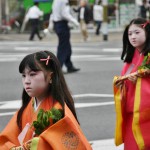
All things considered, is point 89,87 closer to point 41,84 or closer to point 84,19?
point 41,84

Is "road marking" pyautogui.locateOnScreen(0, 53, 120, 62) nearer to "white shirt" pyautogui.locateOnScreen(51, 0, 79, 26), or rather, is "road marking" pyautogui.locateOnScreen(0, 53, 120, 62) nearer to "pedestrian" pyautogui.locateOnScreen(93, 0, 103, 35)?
"white shirt" pyautogui.locateOnScreen(51, 0, 79, 26)

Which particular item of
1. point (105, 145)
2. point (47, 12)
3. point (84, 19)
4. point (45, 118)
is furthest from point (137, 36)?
point (47, 12)

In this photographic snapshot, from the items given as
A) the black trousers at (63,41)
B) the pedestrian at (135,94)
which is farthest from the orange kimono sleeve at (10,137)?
the black trousers at (63,41)

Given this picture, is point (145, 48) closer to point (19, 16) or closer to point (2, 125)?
point (2, 125)

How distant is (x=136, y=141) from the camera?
6.41 metres

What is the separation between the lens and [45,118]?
Result: 4777mm

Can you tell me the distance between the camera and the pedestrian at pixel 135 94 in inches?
249

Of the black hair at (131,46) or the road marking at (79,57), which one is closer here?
the black hair at (131,46)

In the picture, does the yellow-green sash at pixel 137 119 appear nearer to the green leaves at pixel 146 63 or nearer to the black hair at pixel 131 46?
the green leaves at pixel 146 63

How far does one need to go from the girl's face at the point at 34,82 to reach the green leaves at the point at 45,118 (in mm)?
149

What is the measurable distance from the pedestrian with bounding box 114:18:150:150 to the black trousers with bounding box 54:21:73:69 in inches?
307

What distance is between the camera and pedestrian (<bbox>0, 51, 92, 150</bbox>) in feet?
15.5

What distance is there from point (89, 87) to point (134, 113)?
6.47 m

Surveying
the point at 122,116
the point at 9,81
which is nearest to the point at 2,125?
the point at 122,116
